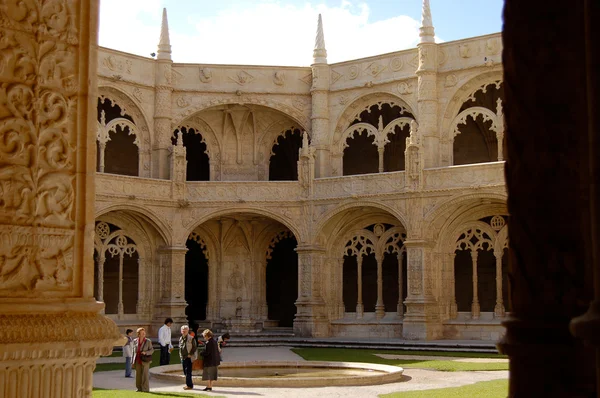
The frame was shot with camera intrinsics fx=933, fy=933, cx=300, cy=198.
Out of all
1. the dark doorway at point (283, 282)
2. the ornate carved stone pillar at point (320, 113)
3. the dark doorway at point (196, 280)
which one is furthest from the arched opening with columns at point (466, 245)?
the dark doorway at point (196, 280)

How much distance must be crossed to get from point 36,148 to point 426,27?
25469mm

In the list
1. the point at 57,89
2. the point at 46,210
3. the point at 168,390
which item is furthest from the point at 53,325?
the point at 168,390

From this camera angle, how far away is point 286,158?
3719 centimetres

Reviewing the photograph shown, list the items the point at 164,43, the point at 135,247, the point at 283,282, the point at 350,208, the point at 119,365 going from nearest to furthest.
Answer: the point at 119,365, the point at 350,208, the point at 135,247, the point at 164,43, the point at 283,282

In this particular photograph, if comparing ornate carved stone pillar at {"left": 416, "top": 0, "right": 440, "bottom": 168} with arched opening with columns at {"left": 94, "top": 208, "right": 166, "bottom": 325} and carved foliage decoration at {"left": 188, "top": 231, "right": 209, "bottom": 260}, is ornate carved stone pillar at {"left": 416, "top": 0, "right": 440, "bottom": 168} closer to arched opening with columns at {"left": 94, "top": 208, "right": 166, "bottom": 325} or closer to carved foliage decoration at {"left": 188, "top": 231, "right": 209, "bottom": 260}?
carved foliage decoration at {"left": 188, "top": 231, "right": 209, "bottom": 260}

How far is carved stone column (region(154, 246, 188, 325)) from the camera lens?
30.2m

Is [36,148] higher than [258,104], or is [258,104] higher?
[258,104]

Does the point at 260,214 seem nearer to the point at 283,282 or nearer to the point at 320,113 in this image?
the point at 320,113

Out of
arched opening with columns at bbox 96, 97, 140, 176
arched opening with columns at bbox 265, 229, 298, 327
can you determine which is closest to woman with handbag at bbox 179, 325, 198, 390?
arched opening with columns at bbox 96, 97, 140, 176

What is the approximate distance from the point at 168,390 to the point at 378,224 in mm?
15846

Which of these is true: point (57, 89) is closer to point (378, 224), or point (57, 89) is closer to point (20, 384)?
point (20, 384)

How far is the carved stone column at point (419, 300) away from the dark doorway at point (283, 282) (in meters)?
9.48

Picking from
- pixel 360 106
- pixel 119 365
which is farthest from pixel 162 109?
pixel 119 365

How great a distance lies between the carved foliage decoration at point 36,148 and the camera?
17.3 ft
